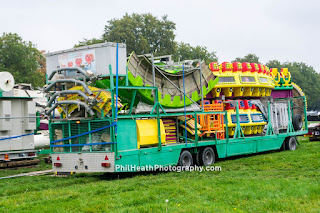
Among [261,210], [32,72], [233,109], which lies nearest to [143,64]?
[233,109]

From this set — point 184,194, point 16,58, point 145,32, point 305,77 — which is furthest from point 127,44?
point 305,77

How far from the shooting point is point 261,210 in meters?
8.36

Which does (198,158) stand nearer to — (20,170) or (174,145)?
(174,145)

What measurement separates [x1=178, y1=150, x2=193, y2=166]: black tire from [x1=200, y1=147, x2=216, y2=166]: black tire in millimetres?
779

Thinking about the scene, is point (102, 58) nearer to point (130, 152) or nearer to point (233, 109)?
point (130, 152)

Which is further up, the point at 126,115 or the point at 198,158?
the point at 126,115

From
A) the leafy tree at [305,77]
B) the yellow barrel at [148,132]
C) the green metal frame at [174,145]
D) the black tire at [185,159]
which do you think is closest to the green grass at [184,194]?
the green metal frame at [174,145]

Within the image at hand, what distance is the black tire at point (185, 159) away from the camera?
15.4m

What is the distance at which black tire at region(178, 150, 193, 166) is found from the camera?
605 inches

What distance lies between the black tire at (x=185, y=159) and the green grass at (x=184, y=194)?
1642mm

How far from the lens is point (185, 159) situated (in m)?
15.7

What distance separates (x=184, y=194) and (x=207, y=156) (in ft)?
23.5

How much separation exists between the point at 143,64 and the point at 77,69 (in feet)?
8.60

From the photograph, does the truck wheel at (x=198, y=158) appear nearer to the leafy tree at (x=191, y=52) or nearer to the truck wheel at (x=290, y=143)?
the truck wheel at (x=290, y=143)
